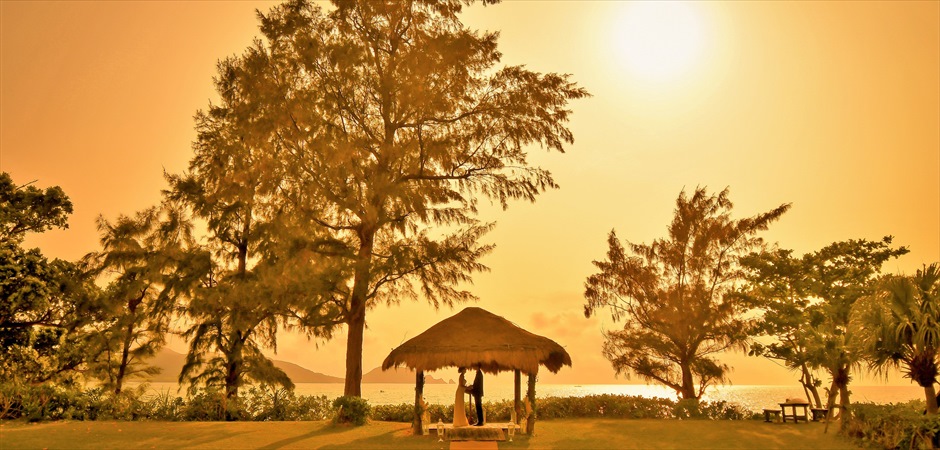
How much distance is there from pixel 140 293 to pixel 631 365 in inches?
873

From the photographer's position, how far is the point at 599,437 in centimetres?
1838

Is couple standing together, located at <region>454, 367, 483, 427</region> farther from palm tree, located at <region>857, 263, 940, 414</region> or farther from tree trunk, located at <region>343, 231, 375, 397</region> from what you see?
palm tree, located at <region>857, 263, 940, 414</region>

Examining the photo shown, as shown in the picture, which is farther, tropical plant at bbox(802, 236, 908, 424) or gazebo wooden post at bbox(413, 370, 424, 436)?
tropical plant at bbox(802, 236, 908, 424)

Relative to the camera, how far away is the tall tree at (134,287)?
2581 cm

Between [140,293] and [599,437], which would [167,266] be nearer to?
[140,293]

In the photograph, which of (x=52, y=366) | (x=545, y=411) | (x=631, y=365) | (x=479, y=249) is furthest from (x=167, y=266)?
(x=631, y=365)

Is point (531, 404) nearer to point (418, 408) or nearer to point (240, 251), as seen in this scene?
point (418, 408)

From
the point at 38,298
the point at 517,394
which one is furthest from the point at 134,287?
the point at 517,394

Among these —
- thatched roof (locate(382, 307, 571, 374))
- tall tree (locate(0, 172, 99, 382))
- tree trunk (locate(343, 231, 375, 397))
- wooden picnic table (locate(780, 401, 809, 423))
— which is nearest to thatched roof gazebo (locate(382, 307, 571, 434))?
thatched roof (locate(382, 307, 571, 374))

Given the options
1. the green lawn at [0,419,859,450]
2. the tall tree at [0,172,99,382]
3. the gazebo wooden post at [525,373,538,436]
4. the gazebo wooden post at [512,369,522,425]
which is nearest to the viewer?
the green lawn at [0,419,859,450]

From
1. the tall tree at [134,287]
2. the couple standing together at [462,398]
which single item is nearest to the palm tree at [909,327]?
the couple standing together at [462,398]

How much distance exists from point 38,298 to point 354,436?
15610 mm

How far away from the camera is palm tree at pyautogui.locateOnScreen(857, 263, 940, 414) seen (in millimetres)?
16438

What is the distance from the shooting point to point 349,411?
20516 mm
